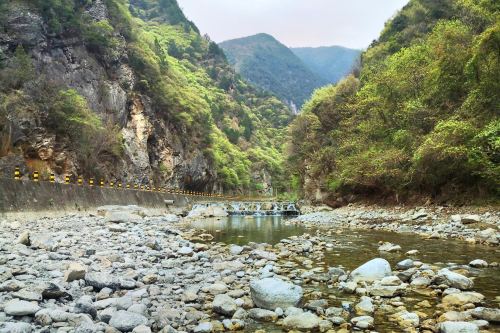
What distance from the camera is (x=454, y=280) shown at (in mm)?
6562

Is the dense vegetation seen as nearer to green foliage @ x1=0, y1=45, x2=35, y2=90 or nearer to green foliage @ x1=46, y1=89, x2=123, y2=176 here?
green foliage @ x1=46, y1=89, x2=123, y2=176

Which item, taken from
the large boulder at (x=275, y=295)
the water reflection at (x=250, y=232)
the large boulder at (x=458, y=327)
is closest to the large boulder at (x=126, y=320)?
the large boulder at (x=275, y=295)

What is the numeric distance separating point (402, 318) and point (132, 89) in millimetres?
50468

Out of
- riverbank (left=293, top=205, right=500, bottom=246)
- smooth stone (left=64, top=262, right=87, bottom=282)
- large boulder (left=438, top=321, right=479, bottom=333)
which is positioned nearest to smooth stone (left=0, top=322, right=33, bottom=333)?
smooth stone (left=64, top=262, right=87, bottom=282)

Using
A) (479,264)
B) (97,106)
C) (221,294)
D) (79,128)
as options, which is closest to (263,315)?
(221,294)

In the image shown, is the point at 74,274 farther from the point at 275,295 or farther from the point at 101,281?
the point at 275,295

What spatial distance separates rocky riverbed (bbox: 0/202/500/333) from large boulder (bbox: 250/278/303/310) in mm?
15

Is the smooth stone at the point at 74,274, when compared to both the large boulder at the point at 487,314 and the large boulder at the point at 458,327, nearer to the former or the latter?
the large boulder at the point at 458,327

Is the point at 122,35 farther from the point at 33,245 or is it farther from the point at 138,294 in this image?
the point at 138,294

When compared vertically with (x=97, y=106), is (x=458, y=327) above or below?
below

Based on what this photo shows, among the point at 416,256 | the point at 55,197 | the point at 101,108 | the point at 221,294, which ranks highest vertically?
the point at 101,108

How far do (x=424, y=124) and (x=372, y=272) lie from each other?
19788 millimetres

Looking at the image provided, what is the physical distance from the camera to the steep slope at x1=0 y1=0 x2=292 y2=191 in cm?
2950

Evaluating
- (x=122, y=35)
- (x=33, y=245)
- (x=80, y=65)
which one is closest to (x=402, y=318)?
(x=33, y=245)
